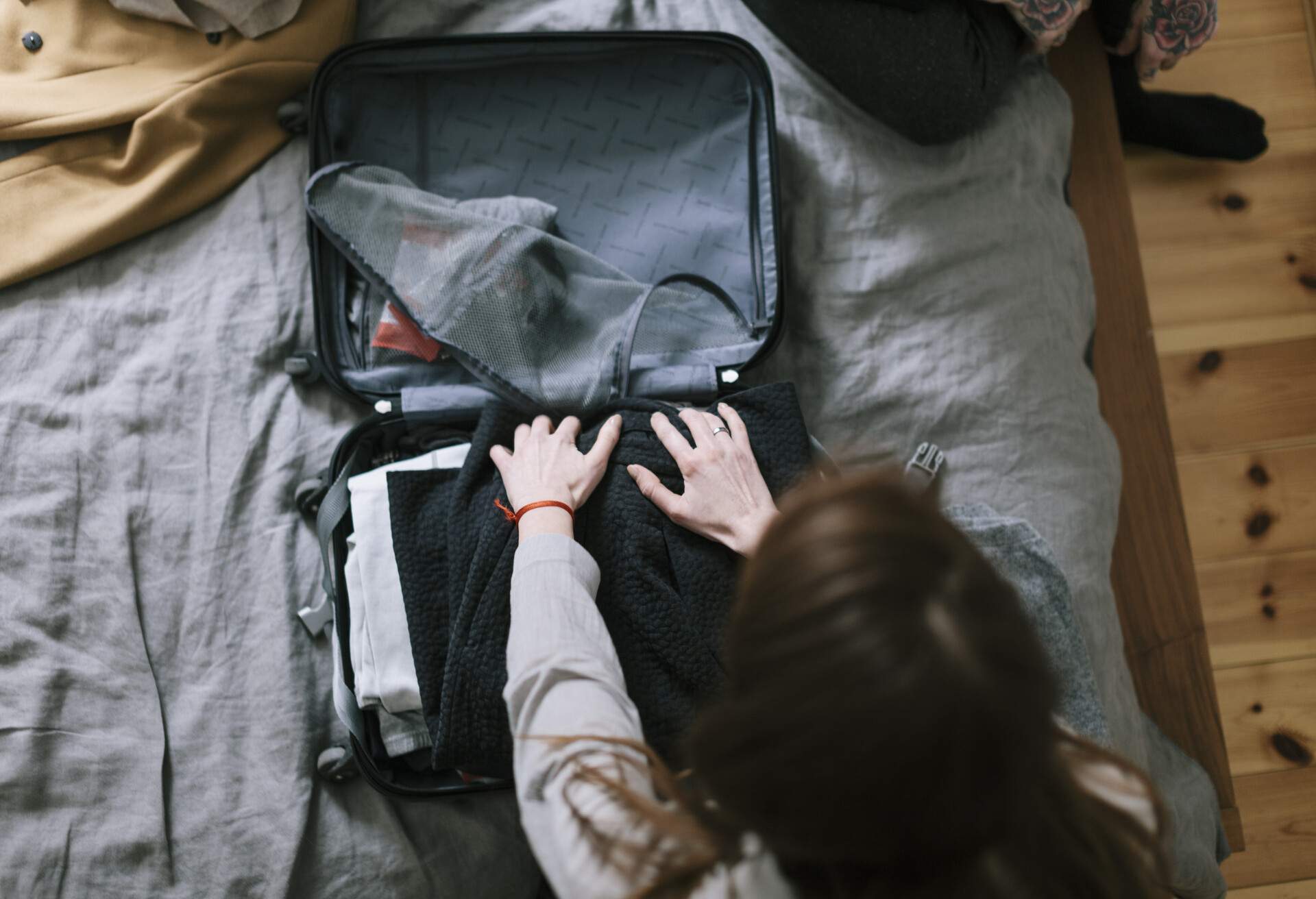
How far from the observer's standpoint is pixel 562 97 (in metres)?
0.95

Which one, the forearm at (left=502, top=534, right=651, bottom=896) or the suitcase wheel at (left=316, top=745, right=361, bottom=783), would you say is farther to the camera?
the suitcase wheel at (left=316, top=745, right=361, bottom=783)

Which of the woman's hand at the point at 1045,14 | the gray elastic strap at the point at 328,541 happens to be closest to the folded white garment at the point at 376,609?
the gray elastic strap at the point at 328,541

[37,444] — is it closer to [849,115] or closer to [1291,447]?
[849,115]

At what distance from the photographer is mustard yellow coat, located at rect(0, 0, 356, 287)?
2.91 feet

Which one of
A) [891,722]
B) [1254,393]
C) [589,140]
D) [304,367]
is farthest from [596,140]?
[1254,393]

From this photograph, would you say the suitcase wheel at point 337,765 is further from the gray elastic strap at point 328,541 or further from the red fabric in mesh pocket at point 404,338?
the red fabric in mesh pocket at point 404,338

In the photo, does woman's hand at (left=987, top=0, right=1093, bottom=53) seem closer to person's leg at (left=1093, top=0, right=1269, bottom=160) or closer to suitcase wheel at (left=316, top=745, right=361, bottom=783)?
person's leg at (left=1093, top=0, right=1269, bottom=160)

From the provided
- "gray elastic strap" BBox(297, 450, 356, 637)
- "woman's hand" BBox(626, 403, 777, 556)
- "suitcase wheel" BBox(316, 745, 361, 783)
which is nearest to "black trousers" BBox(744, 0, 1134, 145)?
"woman's hand" BBox(626, 403, 777, 556)

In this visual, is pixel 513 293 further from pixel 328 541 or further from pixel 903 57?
pixel 903 57

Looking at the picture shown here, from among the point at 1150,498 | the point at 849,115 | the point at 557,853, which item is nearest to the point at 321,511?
the point at 557,853

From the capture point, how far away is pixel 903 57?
3.00ft

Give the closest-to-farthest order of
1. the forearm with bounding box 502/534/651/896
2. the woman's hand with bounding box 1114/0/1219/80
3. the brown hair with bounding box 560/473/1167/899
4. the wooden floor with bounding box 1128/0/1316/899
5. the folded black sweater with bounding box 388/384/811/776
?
the brown hair with bounding box 560/473/1167/899
the forearm with bounding box 502/534/651/896
the folded black sweater with bounding box 388/384/811/776
the woman's hand with bounding box 1114/0/1219/80
the wooden floor with bounding box 1128/0/1316/899

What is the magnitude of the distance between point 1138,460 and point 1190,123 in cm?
45

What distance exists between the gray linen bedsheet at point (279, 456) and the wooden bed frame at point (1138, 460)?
0.09m
